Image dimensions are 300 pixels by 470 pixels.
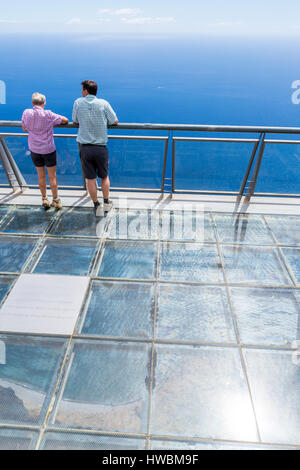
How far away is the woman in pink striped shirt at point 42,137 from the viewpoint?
4.10m

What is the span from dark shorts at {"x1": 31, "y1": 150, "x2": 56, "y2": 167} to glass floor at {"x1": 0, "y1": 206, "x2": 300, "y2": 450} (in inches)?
43.1

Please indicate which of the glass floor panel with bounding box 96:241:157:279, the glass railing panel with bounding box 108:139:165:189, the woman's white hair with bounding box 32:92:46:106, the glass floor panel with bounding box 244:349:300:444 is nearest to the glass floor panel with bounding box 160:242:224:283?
the glass floor panel with bounding box 96:241:157:279

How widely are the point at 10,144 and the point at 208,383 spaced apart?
5.07 m

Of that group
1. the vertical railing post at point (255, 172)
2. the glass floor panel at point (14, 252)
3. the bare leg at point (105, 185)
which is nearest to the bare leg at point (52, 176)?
the bare leg at point (105, 185)

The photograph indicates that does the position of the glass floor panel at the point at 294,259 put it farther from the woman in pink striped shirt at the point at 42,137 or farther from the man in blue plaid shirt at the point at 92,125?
the woman in pink striped shirt at the point at 42,137

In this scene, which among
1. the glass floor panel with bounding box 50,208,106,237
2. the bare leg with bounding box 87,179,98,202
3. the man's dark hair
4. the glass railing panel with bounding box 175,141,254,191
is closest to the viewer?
the man's dark hair

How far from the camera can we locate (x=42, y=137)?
432 cm

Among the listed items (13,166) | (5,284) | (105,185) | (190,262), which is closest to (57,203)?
(105,185)

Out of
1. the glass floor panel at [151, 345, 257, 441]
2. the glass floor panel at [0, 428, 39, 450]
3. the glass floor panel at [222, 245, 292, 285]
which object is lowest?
the glass floor panel at [0, 428, 39, 450]

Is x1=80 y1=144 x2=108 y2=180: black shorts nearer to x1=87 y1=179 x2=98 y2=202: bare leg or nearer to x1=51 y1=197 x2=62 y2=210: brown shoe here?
x1=87 y1=179 x2=98 y2=202: bare leg

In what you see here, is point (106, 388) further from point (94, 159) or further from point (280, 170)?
point (280, 170)

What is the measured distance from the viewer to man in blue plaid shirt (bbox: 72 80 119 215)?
12.9 ft

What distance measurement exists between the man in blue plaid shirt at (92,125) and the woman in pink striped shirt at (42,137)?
34cm

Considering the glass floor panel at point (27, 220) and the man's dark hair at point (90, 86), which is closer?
the man's dark hair at point (90, 86)
